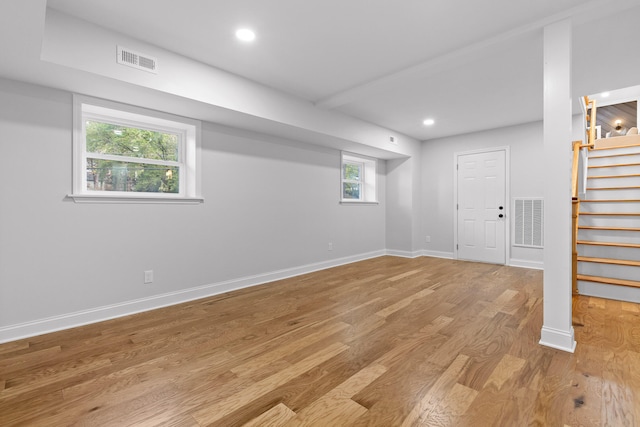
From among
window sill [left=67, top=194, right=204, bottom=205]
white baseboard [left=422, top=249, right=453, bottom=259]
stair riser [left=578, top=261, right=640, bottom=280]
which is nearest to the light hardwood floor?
stair riser [left=578, top=261, right=640, bottom=280]

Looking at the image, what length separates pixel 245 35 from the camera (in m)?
2.59

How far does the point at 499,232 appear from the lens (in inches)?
217

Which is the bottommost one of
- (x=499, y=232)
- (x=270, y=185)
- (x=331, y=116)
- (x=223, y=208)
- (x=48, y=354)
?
(x=48, y=354)

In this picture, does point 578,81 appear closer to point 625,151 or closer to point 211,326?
point 625,151

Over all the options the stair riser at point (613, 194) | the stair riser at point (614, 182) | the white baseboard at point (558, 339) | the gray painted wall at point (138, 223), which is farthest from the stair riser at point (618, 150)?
the gray painted wall at point (138, 223)

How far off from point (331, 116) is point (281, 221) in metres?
1.77

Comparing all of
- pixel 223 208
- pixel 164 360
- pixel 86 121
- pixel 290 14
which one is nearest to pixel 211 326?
pixel 164 360

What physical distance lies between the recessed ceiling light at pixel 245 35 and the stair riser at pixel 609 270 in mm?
4564

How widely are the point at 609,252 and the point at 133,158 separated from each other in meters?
5.76

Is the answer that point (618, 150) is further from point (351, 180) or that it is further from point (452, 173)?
point (351, 180)

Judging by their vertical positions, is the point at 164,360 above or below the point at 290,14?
below

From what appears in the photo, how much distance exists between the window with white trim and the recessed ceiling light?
127 inches

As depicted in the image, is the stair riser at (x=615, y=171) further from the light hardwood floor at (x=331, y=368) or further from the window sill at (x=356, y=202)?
the window sill at (x=356, y=202)

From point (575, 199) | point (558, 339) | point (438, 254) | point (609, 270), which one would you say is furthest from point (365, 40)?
point (438, 254)
